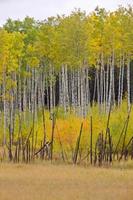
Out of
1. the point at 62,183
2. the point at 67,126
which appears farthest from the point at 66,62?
the point at 62,183

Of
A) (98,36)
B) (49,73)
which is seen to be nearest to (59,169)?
(98,36)

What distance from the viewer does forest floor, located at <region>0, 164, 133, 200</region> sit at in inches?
896

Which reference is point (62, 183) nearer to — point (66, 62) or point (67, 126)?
point (67, 126)

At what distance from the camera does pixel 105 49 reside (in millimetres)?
54469

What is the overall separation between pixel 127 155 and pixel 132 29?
1614cm

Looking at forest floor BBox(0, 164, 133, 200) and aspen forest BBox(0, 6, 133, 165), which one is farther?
aspen forest BBox(0, 6, 133, 165)

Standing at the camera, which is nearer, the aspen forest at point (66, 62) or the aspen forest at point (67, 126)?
the aspen forest at point (67, 126)

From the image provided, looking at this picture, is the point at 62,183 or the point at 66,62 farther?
the point at 66,62

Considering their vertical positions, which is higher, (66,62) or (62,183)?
(66,62)

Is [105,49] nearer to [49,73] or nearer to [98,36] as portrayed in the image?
[98,36]

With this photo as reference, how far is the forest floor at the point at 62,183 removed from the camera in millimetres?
22750

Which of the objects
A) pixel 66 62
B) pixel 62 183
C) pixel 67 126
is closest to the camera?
pixel 62 183

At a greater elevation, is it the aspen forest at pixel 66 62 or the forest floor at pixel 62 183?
the aspen forest at pixel 66 62

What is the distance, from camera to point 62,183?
1038 inches
